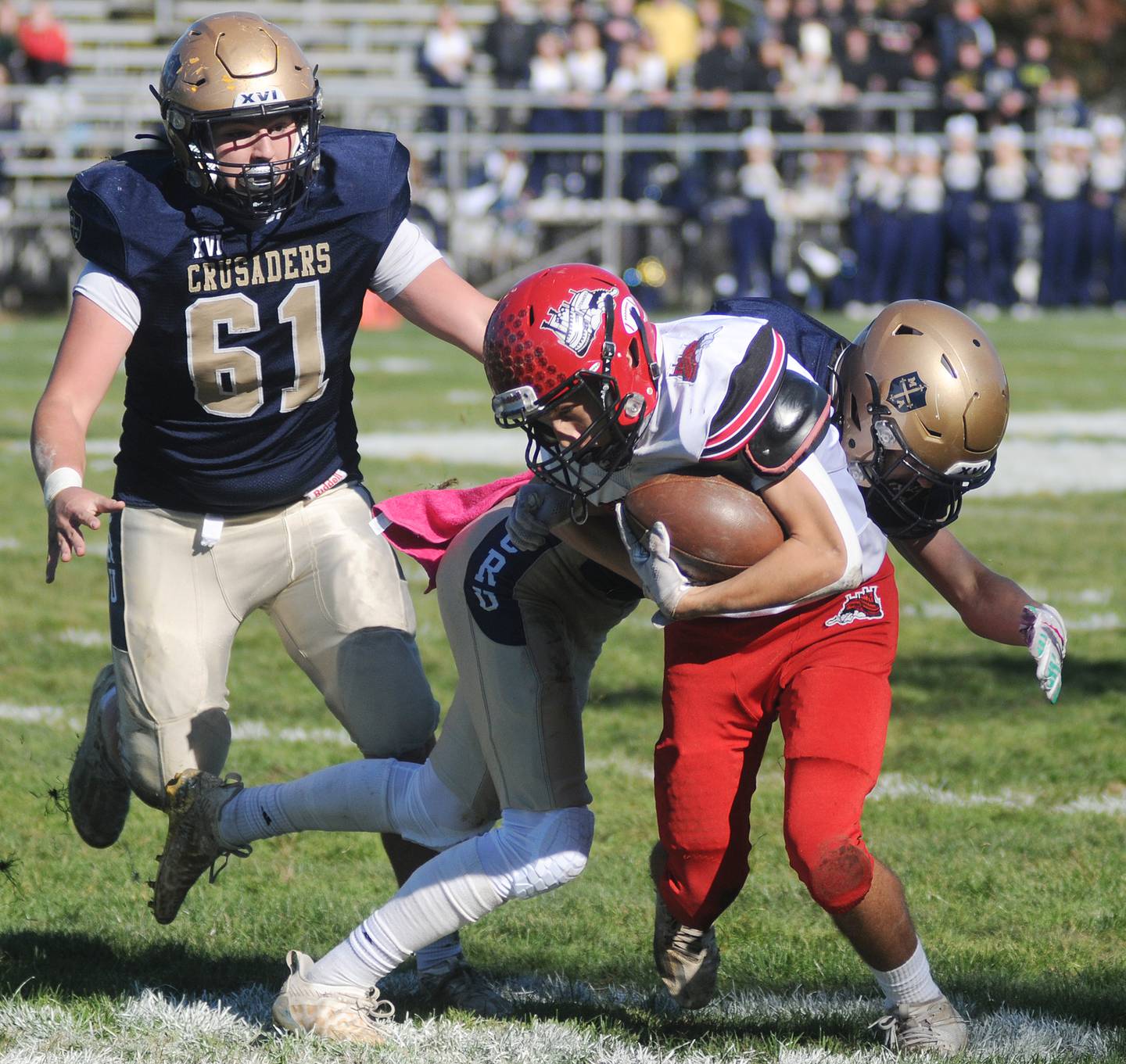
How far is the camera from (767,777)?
15.4 feet

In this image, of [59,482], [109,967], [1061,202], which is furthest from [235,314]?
[1061,202]

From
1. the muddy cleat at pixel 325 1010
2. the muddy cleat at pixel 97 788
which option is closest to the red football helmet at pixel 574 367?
the muddy cleat at pixel 325 1010

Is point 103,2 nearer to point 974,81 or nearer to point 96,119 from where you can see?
point 96,119

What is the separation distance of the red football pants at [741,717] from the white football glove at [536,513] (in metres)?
0.29

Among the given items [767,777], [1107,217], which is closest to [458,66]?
[1107,217]

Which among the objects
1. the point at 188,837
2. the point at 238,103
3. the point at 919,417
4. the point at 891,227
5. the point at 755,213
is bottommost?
the point at 891,227

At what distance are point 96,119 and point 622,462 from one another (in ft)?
52.1

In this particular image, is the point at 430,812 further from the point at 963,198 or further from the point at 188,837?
the point at 963,198

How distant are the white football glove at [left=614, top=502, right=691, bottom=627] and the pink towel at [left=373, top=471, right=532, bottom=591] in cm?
51

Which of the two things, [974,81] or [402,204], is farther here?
[974,81]

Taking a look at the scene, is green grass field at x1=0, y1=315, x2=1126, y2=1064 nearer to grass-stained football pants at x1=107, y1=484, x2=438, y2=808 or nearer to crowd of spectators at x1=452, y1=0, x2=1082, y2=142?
grass-stained football pants at x1=107, y1=484, x2=438, y2=808

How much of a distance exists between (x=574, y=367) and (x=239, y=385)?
91cm

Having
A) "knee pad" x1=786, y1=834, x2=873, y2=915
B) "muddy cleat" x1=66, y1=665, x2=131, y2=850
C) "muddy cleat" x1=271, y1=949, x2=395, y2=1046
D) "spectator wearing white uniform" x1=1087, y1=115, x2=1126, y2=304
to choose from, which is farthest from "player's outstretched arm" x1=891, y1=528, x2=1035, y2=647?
"spectator wearing white uniform" x1=1087, y1=115, x2=1126, y2=304

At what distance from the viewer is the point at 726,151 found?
17.8 meters
